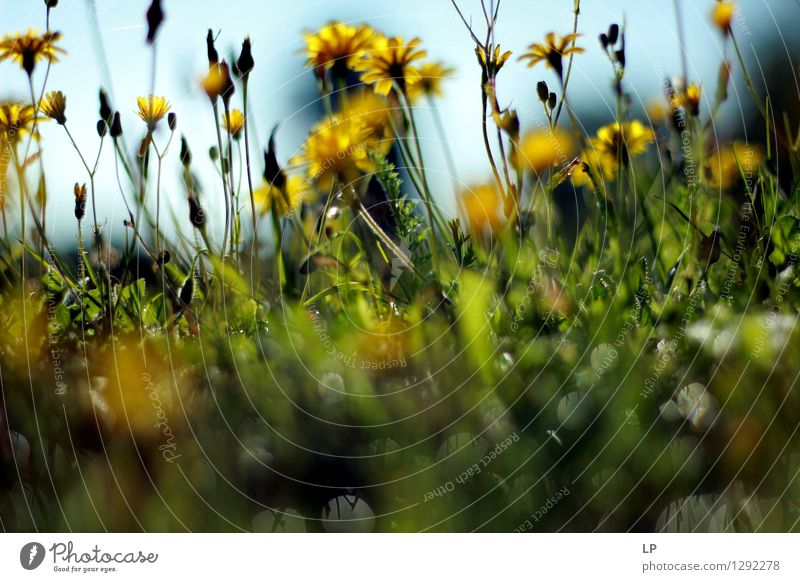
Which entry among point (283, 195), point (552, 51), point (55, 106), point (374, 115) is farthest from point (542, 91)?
point (55, 106)

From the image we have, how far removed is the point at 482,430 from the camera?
2.44 feet

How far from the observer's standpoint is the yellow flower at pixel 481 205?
2.88 feet

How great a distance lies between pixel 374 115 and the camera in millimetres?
874

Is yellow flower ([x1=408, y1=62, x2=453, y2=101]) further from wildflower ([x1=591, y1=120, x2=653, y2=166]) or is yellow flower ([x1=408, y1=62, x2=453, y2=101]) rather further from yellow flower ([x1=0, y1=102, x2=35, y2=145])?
yellow flower ([x1=0, y1=102, x2=35, y2=145])

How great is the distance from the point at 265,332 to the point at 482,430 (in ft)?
0.80

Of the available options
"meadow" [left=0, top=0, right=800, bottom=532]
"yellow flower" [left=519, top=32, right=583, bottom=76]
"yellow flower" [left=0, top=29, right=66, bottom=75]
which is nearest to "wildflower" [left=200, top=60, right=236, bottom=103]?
"meadow" [left=0, top=0, right=800, bottom=532]

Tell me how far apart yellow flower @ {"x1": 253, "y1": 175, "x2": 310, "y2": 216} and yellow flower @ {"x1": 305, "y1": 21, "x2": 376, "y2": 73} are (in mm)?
129

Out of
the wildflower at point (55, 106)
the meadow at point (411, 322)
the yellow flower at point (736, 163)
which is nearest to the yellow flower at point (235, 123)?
the meadow at point (411, 322)

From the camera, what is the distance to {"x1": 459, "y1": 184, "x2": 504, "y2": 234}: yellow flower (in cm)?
88

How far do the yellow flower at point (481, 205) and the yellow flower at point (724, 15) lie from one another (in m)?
0.31

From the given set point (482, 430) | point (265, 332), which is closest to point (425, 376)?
point (482, 430)

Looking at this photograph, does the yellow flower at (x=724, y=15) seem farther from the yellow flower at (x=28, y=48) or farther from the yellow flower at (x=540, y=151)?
the yellow flower at (x=28, y=48)

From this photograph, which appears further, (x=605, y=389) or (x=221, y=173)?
Answer: (x=221, y=173)
